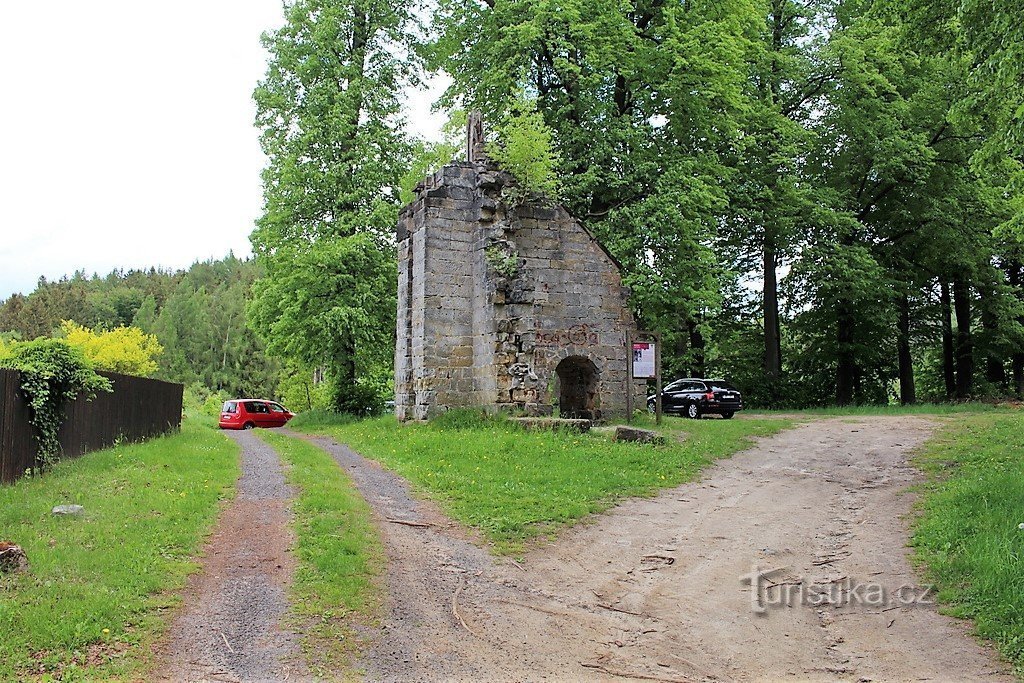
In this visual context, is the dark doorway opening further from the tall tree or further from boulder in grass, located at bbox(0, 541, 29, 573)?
boulder in grass, located at bbox(0, 541, 29, 573)

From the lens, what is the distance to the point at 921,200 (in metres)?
28.3

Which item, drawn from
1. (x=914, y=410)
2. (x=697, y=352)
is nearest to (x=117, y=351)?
(x=697, y=352)

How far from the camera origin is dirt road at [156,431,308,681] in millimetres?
5508

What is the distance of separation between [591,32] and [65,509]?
19.2m

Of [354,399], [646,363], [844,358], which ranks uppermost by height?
[844,358]

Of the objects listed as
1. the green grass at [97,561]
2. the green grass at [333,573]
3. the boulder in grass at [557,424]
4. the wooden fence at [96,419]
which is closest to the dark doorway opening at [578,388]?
the boulder in grass at [557,424]

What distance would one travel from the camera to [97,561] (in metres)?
7.03

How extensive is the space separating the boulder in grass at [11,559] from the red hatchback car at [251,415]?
2345 cm

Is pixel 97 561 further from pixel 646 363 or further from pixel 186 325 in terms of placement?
pixel 186 325

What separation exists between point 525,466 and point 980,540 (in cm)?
692

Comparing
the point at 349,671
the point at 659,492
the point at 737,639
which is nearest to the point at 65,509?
the point at 349,671

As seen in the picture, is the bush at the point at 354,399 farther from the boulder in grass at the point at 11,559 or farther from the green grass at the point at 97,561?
the boulder in grass at the point at 11,559

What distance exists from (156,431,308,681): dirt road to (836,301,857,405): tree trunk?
2534 centimetres

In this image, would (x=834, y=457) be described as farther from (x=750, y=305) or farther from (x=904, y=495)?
(x=750, y=305)
